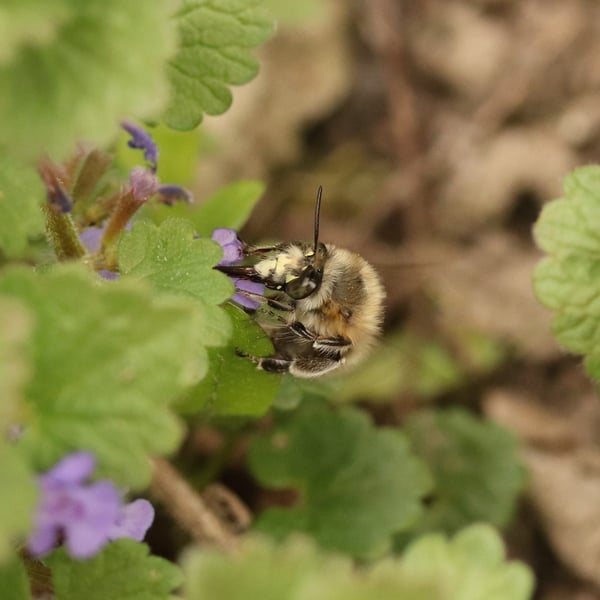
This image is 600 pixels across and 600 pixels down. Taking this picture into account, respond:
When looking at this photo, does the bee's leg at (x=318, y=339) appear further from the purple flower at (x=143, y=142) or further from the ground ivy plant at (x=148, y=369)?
the purple flower at (x=143, y=142)

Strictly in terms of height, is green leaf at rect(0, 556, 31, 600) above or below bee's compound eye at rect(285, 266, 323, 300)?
below

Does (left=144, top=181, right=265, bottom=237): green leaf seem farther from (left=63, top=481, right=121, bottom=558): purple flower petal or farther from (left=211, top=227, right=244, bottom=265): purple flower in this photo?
(left=63, top=481, right=121, bottom=558): purple flower petal

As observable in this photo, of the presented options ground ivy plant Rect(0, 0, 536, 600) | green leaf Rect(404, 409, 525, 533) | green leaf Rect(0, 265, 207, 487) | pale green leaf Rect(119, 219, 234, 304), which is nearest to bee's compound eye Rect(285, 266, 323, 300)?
ground ivy plant Rect(0, 0, 536, 600)

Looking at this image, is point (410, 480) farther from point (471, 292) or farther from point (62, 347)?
point (62, 347)

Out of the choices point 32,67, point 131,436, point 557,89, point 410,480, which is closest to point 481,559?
point 410,480

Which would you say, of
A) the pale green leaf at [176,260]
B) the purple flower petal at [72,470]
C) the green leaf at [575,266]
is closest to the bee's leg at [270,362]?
the pale green leaf at [176,260]

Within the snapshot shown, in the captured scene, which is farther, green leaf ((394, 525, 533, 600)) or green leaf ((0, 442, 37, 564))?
green leaf ((394, 525, 533, 600))

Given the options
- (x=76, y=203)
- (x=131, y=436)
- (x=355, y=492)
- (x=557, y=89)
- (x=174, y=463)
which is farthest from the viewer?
(x=557, y=89)
